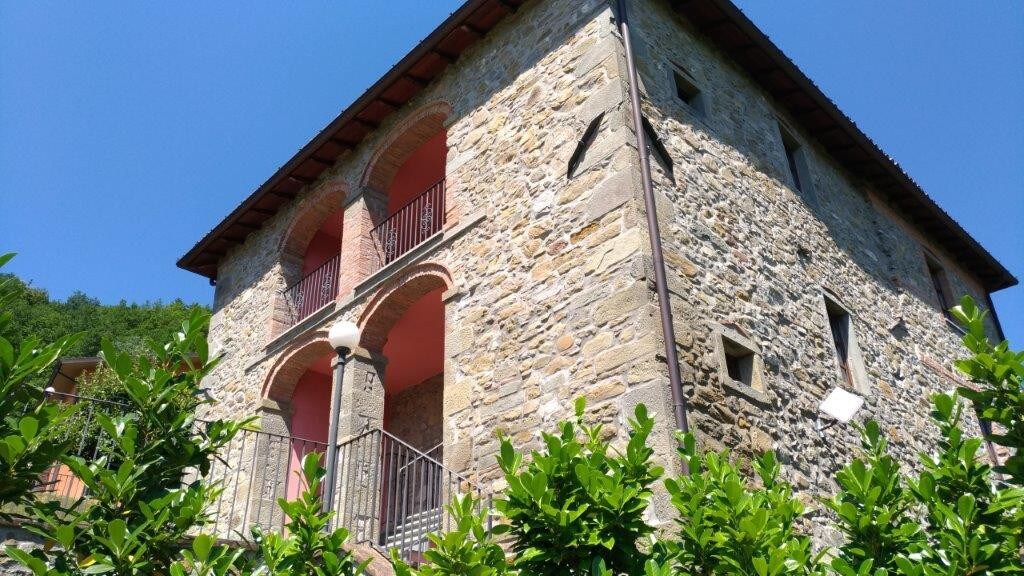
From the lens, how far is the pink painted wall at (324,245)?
12.4 meters

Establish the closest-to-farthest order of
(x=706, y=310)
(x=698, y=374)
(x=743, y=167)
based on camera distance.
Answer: (x=698, y=374) → (x=706, y=310) → (x=743, y=167)

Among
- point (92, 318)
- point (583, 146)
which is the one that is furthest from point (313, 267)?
point (92, 318)

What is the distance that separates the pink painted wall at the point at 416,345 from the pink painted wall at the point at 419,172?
5.53 ft

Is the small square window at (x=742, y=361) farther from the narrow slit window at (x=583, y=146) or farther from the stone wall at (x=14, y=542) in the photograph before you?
the stone wall at (x=14, y=542)

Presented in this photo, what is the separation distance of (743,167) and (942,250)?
7437 mm

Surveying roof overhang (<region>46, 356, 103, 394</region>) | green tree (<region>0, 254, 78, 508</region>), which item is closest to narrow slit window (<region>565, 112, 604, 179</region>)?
green tree (<region>0, 254, 78, 508</region>)

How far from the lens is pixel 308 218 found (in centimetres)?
1195

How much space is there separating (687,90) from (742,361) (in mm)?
3548

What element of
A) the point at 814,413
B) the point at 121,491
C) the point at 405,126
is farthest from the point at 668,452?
the point at 405,126

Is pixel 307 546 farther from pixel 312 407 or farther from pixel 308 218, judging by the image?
pixel 308 218

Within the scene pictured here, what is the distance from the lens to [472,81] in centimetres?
954

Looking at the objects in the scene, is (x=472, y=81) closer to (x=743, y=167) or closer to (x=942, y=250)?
(x=743, y=167)

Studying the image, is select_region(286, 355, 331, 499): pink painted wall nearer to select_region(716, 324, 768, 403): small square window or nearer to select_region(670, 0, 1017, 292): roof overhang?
select_region(716, 324, 768, 403): small square window

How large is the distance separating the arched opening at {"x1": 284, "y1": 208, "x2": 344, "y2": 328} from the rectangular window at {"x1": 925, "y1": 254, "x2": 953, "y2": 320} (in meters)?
9.94
